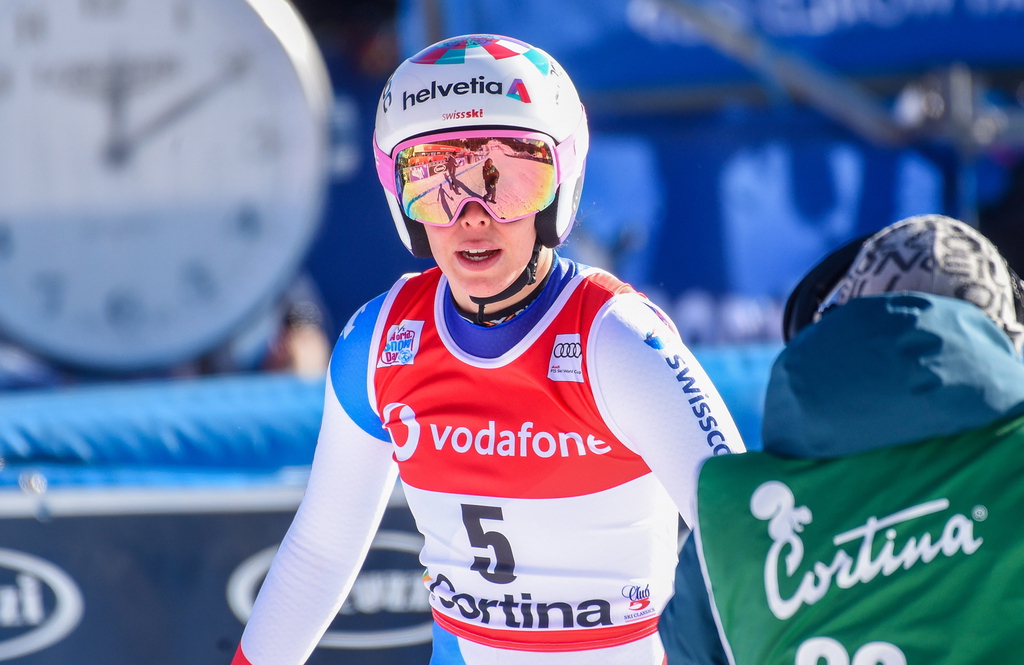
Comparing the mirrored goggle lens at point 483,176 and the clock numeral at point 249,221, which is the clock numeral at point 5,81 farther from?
the mirrored goggle lens at point 483,176

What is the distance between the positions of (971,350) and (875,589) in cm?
27

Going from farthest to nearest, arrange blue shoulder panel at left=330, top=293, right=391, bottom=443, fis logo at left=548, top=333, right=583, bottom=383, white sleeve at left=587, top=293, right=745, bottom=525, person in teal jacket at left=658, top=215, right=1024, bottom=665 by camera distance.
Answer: blue shoulder panel at left=330, top=293, right=391, bottom=443 → fis logo at left=548, top=333, right=583, bottom=383 → white sleeve at left=587, top=293, right=745, bottom=525 → person in teal jacket at left=658, top=215, right=1024, bottom=665

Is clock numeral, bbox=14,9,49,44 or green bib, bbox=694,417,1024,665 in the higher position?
clock numeral, bbox=14,9,49,44

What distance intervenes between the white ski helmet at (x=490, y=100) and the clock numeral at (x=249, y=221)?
2124 mm

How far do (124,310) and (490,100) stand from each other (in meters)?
2.68

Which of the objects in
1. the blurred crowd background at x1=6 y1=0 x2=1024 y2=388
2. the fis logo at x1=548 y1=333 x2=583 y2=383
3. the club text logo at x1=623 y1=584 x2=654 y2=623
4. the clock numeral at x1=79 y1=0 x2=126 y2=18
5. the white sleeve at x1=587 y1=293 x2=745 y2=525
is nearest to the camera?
the white sleeve at x1=587 y1=293 x2=745 y2=525

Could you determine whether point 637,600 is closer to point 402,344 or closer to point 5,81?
point 402,344

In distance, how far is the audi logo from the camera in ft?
6.12

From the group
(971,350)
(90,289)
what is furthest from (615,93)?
(971,350)

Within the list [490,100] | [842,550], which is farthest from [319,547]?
[842,550]

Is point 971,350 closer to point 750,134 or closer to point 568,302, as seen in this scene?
point 568,302

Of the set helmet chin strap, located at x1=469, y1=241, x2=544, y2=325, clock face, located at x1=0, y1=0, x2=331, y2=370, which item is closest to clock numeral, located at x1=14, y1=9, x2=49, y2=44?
clock face, located at x1=0, y1=0, x2=331, y2=370

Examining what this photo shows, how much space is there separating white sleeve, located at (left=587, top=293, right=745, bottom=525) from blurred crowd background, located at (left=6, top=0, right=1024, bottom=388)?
3296 mm

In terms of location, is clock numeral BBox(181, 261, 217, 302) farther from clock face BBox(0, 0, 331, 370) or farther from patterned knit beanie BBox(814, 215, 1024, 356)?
patterned knit beanie BBox(814, 215, 1024, 356)
